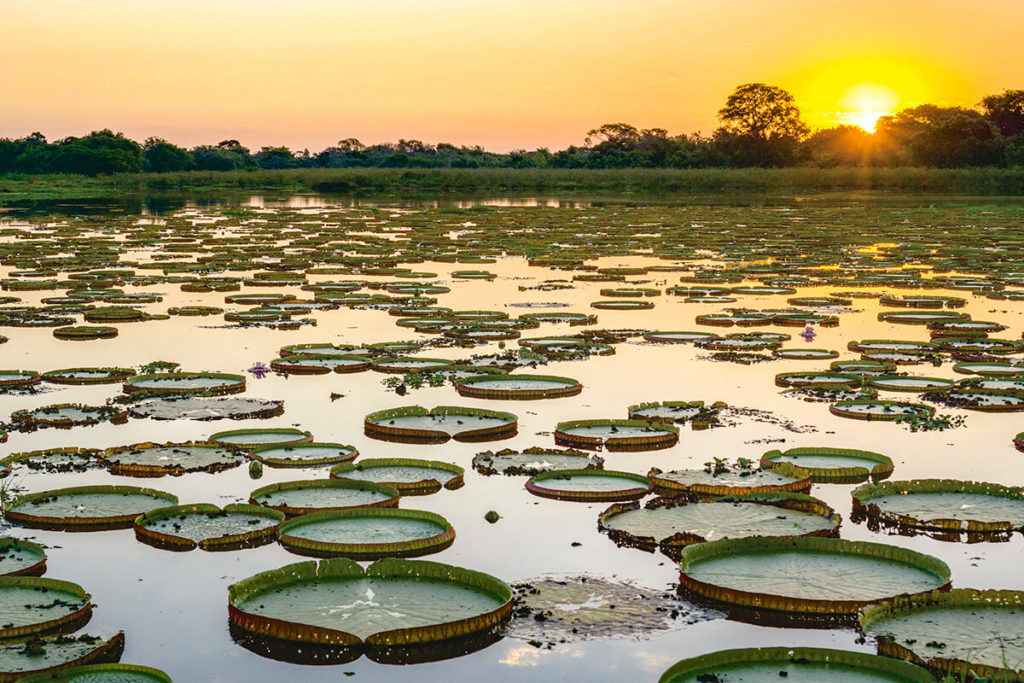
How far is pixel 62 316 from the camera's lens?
15633mm

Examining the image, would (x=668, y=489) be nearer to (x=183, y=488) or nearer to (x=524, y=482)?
(x=524, y=482)

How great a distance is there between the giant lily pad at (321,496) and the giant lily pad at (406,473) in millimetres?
181

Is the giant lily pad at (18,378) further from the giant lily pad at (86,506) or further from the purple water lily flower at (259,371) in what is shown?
the giant lily pad at (86,506)

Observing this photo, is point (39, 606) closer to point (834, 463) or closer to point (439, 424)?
point (439, 424)

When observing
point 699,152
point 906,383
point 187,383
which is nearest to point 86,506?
point 187,383

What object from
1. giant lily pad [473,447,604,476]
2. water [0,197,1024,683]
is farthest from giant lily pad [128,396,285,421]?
giant lily pad [473,447,604,476]

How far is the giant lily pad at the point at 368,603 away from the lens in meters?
5.08

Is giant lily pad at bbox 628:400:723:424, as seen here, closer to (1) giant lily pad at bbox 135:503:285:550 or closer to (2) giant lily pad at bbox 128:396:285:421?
(2) giant lily pad at bbox 128:396:285:421

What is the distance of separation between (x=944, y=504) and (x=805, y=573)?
1.66m

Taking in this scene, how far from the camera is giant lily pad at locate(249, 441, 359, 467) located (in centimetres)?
778

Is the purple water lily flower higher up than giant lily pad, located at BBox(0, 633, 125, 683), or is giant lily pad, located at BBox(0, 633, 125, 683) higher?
the purple water lily flower

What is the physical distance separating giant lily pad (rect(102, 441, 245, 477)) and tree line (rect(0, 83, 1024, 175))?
7639cm

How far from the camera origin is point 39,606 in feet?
17.5

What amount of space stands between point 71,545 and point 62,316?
9.99 meters
